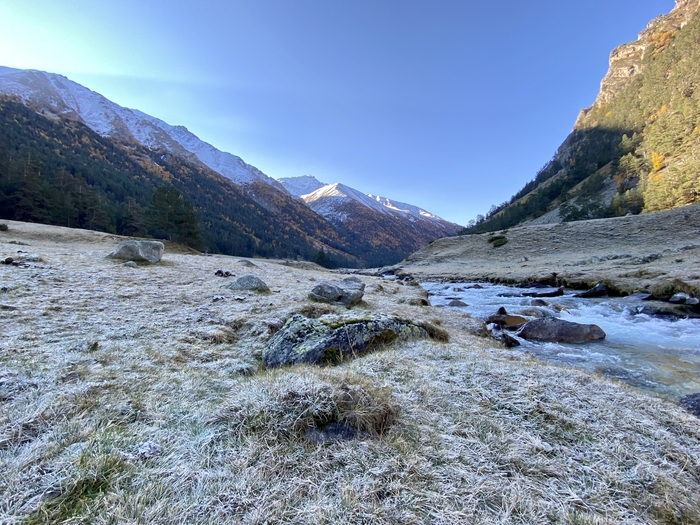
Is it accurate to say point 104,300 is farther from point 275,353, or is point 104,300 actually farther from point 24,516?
point 24,516

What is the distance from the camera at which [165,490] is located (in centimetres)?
258

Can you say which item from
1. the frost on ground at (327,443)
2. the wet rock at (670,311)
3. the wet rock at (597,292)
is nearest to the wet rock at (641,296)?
the wet rock at (597,292)

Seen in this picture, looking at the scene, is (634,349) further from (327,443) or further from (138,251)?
(138,251)

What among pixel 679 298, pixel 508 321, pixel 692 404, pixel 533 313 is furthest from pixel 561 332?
pixel 679 298

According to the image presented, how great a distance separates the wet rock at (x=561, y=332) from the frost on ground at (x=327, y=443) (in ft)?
20.9

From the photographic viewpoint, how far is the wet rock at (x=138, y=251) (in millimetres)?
18688

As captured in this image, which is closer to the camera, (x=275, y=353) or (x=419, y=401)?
(x=419, y=401)

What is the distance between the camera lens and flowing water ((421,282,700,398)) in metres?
7.75

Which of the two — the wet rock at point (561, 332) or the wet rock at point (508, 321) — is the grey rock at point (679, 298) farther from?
the wet rock at point (508, 321)

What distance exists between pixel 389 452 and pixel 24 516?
3099mm

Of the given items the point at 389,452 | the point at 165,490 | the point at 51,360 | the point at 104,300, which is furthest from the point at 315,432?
the point at 104,300

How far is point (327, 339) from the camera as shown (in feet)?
22.2

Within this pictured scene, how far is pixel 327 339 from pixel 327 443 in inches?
136

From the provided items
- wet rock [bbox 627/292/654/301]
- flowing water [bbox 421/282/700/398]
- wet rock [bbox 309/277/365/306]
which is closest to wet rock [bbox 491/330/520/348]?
flowing water [bbox 421/282/700/398]
